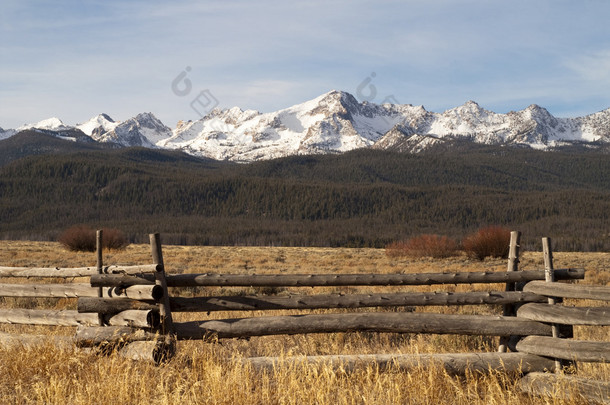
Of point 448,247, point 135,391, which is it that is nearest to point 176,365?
point 135,391

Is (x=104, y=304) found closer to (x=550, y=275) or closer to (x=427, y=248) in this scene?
(x=550, y=275)

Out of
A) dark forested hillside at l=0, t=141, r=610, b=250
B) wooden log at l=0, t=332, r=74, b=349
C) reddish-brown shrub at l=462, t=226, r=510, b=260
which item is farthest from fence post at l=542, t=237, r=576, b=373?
dark forested hillside at l=0, t=141, r=610, b=250

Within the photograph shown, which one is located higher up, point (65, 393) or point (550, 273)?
point (550, 273)

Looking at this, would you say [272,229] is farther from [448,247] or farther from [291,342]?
[291,342]

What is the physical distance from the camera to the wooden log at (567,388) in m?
6.12

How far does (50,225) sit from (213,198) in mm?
57263

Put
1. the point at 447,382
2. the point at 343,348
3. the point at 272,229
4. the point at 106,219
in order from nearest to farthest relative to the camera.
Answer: the point at 447,382
the point at 343,348
the point at 272,229
the point at 106,219

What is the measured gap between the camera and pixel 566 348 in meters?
6.99

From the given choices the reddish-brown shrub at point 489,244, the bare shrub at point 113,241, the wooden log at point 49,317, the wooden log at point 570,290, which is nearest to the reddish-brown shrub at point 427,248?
the reddish-brown shrub at point 489,244

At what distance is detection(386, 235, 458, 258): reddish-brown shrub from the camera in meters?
52.2

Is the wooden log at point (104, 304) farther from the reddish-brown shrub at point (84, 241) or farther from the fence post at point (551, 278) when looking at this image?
the reddish-brown shrub at point (84, 241)

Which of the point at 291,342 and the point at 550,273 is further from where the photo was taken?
the point at 291,342

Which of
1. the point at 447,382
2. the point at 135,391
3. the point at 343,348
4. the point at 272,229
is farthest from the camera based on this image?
the point at 272,229

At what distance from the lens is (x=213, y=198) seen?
654ft
